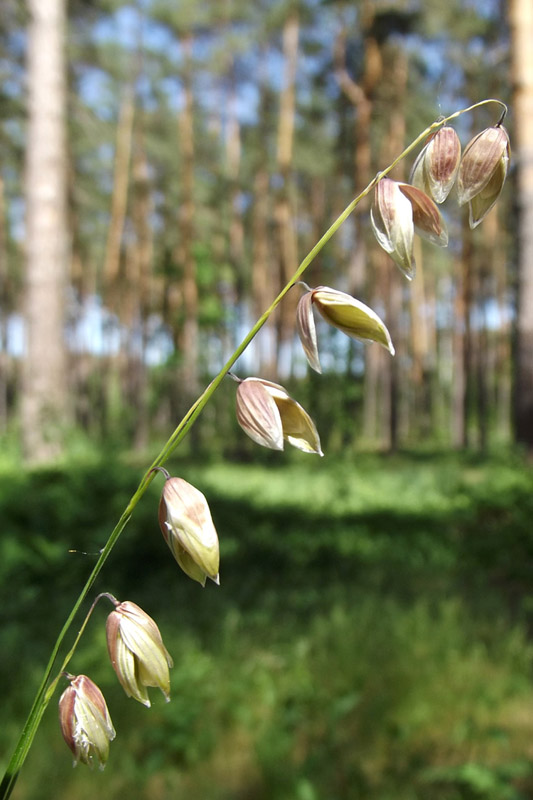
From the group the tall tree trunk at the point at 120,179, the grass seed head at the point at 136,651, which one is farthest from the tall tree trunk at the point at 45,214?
the tall tree trunk at the point at 120,179

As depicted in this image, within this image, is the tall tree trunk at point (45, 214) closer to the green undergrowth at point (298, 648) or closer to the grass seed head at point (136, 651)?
the green undergrowth at point (298, 648)

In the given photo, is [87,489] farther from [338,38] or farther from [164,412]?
[164,412]

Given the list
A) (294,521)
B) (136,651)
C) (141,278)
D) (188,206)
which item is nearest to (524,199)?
(294,521)

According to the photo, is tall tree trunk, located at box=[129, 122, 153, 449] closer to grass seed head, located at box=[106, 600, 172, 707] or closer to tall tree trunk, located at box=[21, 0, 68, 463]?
tall tree trunk, located at box=[21, 0, 68, 463]

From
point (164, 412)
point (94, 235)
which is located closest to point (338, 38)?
point (94, 235)

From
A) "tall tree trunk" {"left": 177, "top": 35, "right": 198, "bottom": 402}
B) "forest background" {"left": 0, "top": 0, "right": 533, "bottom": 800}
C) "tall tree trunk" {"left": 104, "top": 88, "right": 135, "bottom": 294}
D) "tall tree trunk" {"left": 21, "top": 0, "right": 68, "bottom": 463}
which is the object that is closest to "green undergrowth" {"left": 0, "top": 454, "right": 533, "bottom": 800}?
"forest background" {"left": 0, "top": 0, "right": 533, "bottom": 800}

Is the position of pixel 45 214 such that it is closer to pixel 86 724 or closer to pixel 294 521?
pixel 294 521
